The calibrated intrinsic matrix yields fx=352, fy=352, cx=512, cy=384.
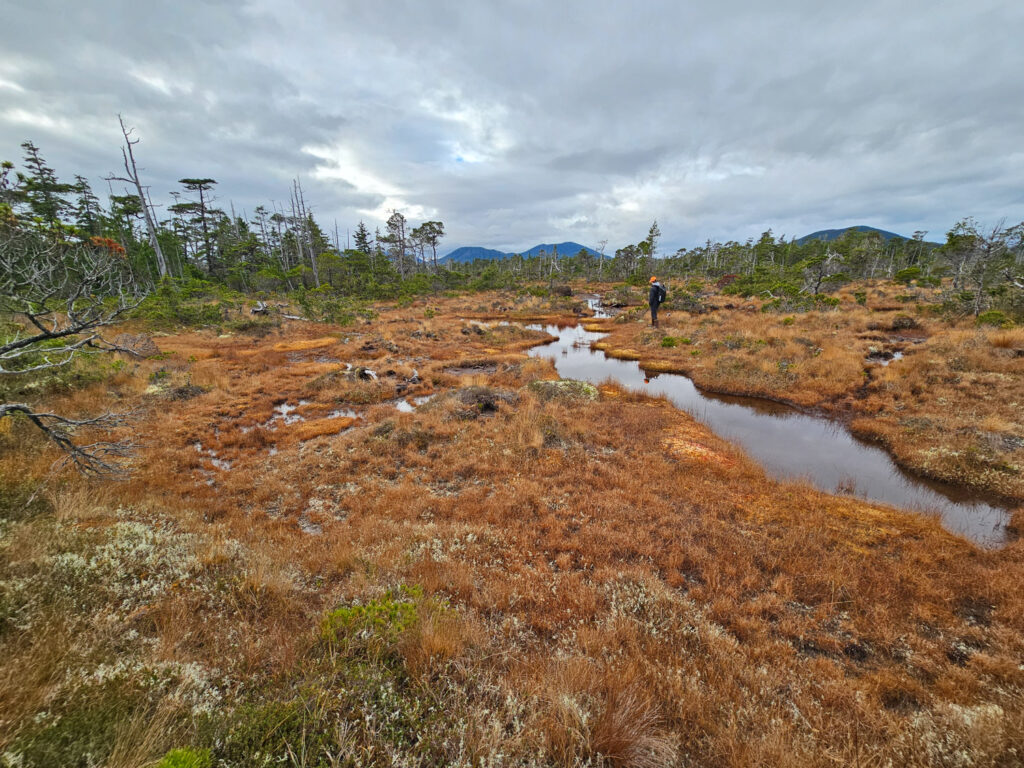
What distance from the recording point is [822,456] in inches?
360

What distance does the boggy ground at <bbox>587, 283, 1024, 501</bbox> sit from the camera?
8133mm

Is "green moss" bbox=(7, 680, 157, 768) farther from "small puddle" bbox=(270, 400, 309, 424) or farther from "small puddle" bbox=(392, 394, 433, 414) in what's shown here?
"small puddle" bbox=(270, 400, 309, 424)

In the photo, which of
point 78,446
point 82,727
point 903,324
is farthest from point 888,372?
point 78,446

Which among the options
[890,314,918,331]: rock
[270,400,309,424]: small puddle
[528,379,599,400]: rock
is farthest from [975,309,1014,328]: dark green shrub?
[270,400,309,424]: small puddle

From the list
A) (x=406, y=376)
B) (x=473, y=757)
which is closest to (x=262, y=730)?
(x=473, y=757)

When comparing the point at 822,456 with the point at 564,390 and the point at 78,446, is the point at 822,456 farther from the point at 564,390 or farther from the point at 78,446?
the point at 78,446

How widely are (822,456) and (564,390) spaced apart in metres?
7.51

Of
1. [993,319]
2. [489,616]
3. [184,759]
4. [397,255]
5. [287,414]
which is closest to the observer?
[184,759]

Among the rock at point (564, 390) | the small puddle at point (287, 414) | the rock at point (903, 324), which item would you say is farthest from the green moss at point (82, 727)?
the rock at point (903, 324)

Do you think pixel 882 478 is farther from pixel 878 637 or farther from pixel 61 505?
pixel 61 505

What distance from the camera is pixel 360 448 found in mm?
9414

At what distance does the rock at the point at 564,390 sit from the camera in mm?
12898

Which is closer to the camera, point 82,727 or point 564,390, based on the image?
point 82,727

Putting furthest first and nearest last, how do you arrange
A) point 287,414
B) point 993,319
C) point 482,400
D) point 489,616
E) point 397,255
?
point 397,255 → point 993,319 → point 482,400 → point 287,414 → point 489,616
